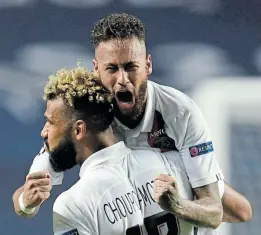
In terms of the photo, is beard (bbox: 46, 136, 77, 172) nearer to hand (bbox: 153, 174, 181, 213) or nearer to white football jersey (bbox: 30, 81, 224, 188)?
white football jersey (bbox: 30, 81, 224, 188)

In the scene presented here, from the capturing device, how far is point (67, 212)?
6.41 ft

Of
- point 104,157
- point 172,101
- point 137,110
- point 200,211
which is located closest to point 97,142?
point 104,157

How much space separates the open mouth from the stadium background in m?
0.12

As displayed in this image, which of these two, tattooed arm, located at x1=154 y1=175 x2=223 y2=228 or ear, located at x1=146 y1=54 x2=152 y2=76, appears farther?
ear, located at x1=146 y1=54 x2=152 y2=76

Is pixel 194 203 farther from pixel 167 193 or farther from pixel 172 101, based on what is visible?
pixel 172 101

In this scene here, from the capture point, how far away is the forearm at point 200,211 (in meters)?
1.95

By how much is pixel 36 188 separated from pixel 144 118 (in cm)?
39

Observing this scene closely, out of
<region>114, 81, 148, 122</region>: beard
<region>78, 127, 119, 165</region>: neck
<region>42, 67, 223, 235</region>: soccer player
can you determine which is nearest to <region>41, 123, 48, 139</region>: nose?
<region>42, 67, 223, 235</region>: soccer player

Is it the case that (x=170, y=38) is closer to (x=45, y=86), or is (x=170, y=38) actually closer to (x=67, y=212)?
(x=45, y=86)

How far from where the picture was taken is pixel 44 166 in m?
2.04

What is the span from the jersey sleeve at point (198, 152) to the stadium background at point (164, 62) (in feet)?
0.12

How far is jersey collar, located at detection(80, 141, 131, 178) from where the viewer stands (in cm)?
200

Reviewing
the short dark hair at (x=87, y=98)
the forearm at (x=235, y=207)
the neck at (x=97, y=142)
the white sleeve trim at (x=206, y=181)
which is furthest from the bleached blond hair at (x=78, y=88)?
the forearm at (x=235, y=207)

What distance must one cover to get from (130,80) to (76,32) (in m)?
0.27
